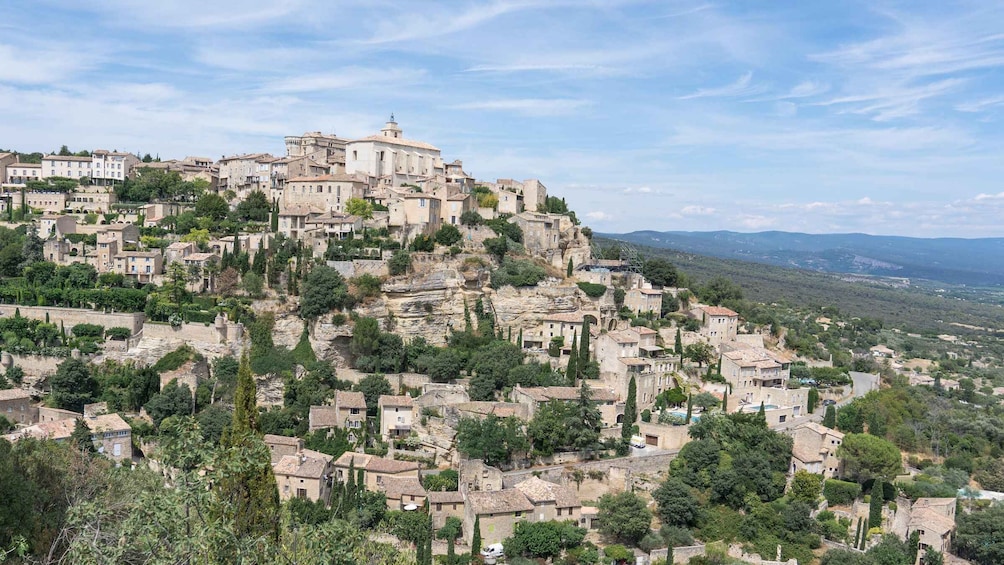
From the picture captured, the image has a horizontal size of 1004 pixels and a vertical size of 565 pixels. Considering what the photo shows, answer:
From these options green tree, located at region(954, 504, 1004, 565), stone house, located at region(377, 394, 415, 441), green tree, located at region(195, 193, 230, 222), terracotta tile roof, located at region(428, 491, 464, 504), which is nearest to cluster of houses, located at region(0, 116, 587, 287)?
green tree, located at region(195, 193, 230, 222)

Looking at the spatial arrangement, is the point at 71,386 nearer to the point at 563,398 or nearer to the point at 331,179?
the point at 331,179

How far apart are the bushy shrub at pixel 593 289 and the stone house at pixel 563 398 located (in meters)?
9.65

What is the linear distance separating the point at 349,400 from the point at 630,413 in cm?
1339

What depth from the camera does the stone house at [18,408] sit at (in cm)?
3819

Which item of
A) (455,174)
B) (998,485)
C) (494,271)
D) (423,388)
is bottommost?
(998,485)

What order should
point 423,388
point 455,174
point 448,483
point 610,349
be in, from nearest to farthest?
point 448,483 → point 423,388 → point 610,349 → point 455,174

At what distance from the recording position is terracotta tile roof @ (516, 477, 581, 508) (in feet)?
106

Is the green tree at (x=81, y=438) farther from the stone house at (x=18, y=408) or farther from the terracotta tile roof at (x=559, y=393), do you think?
the terracotta tile roof at (x=559, y=393)

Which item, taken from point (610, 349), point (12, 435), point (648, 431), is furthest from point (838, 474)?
point (12, 435)

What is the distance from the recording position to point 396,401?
122 ft

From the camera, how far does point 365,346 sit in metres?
42.3

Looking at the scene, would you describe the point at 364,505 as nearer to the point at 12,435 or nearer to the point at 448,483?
the point at 448,483

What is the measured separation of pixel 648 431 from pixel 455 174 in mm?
31466

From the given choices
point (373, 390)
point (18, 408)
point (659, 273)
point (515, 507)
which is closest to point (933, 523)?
point (515, 507)
